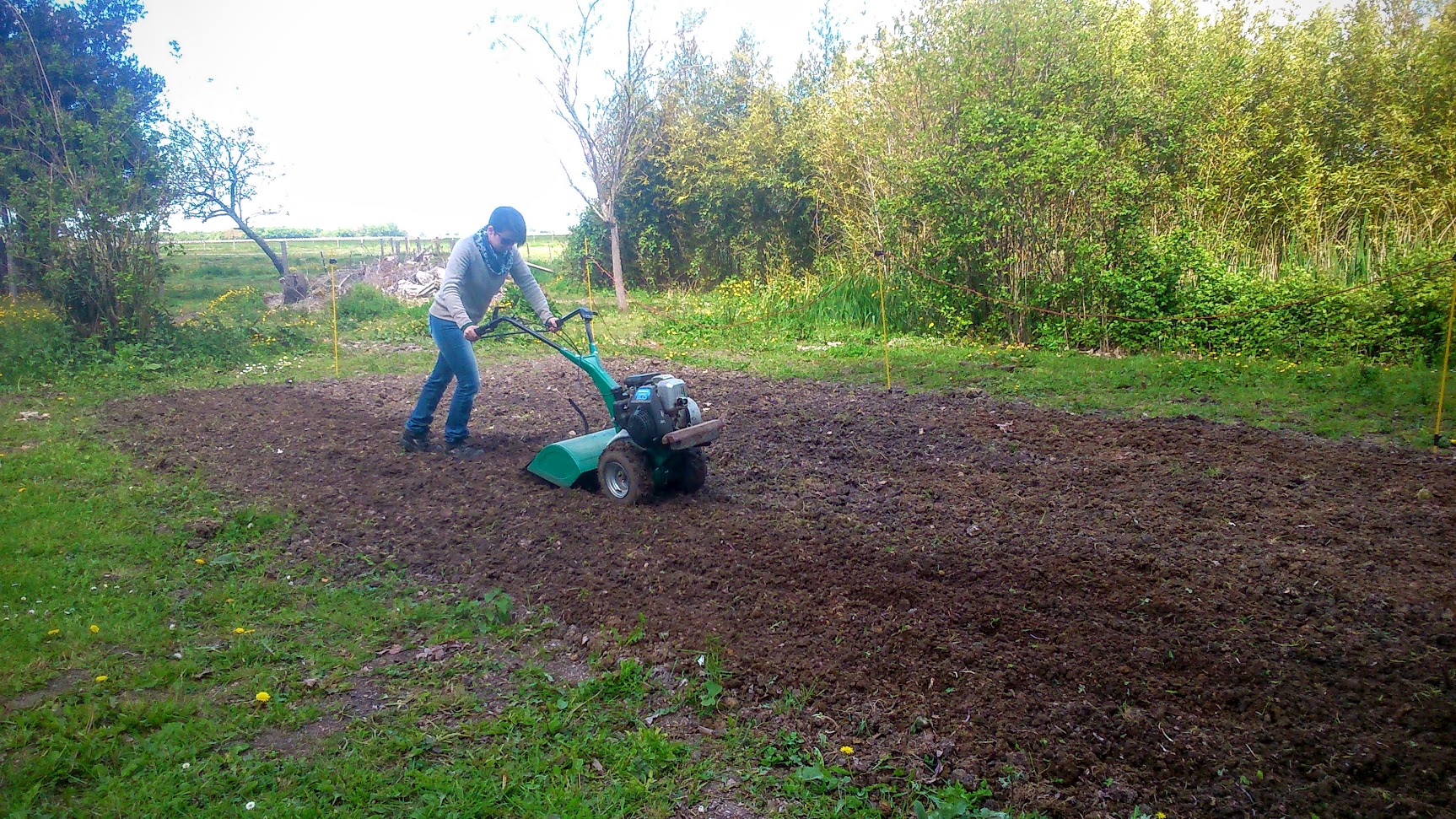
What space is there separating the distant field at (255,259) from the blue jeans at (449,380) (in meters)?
11.1

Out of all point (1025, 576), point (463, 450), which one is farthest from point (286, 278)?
point (1025, 576)

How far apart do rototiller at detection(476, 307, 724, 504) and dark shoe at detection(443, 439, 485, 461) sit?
0.90 meters

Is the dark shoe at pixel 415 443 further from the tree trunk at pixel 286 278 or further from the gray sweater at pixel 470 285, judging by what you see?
the tree trunk at pixel 286 278

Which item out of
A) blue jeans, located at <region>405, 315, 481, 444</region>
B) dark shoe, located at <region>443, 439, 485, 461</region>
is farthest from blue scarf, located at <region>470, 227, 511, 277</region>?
dark shoe, located at <region>443, 439, 485, 461</region>

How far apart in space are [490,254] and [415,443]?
1.58 metres

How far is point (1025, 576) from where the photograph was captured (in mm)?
4047

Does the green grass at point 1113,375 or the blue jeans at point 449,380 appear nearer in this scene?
the blue jeans at point 449,380

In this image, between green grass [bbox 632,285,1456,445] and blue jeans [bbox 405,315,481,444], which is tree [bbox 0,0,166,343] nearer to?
green grass [bbox 632,285,1456,445]

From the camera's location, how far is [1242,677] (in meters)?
3.15

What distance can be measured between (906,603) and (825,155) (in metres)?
11.9

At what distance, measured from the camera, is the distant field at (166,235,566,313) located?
17.8 m

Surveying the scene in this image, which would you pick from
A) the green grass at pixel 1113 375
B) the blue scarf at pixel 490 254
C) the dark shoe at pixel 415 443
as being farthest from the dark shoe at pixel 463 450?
the green grass at pixel 1113 375

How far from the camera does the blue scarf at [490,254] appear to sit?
6.43 meters

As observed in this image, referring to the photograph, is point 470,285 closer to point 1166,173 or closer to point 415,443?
point 415,443
